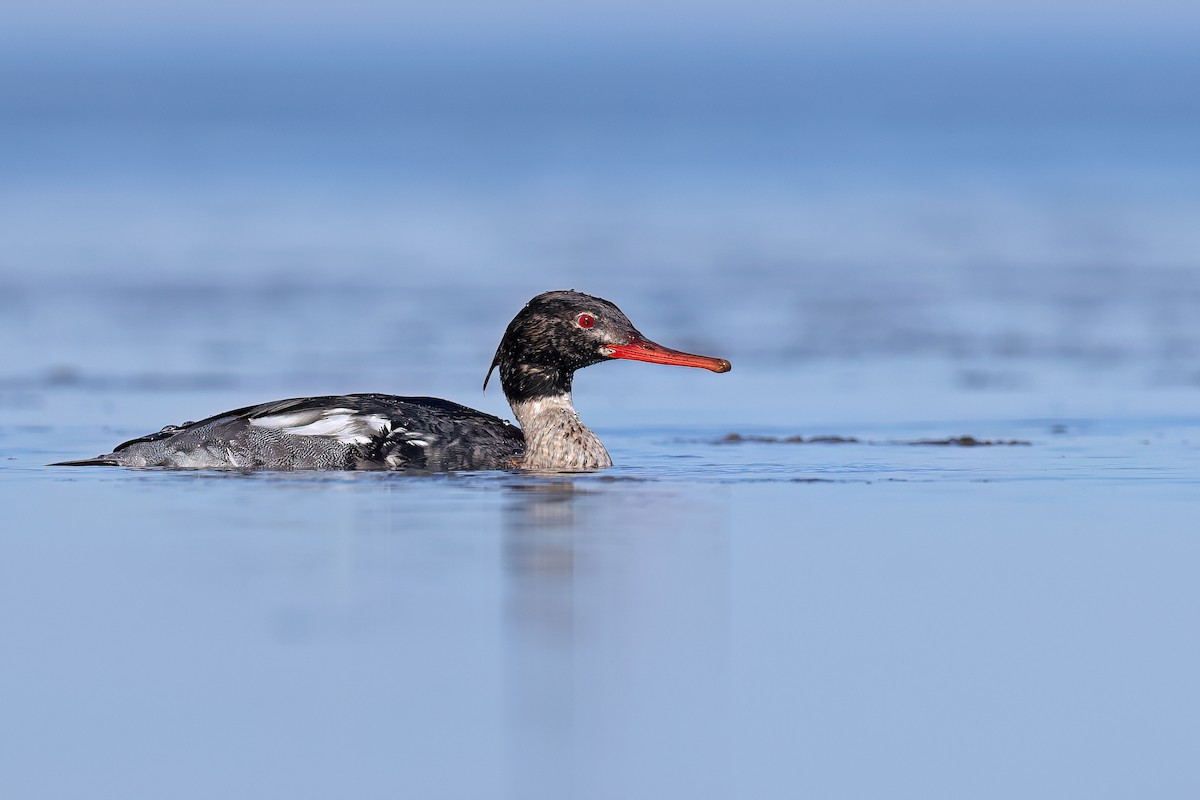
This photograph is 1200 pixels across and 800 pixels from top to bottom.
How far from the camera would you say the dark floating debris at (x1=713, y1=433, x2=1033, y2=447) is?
35.7 feet

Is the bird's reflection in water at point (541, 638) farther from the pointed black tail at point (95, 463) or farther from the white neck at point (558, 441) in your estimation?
the pointed black tail at point (95, 463)

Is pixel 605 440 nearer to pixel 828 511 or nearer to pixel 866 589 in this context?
pixel 828 511

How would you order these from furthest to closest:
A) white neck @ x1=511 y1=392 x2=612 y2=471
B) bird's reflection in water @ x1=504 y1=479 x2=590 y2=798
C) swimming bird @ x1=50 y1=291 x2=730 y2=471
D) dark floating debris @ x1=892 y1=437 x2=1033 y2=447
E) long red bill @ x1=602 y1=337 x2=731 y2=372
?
dark floating debris @ x1=892 y1=437 x2=1033 y2=447
long red bill @ x1=602 y1=337 x2=731 y2=372
white neck @ x1=511 y1=392 x2=612 y2=471
swimming bird @ x1=50 y1=291 x2=730 y2=471
bird's reflection in water @ x1=504 y1=479 x2=590 y2=798

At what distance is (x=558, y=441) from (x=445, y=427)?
1.88ft

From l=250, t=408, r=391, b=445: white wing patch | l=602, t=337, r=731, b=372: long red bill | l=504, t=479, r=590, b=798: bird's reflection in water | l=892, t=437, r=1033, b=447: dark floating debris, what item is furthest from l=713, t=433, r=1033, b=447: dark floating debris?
l=504, t=479, r=590, b=798: bird's reflection in water

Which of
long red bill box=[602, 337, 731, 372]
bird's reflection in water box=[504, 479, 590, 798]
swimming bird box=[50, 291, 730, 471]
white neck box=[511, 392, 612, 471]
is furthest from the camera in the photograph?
long red bill box=[602, 337, 731, 372]

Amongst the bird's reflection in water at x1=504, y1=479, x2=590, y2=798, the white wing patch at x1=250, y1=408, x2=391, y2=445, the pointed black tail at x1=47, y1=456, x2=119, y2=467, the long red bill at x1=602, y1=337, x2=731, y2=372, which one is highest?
the long red bill at x1=602, y1=337, x2=731, y2=372

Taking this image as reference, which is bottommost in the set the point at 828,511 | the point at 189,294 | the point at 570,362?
the point at 828,511

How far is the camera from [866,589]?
21.8 feet

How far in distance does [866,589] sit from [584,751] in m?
1.97

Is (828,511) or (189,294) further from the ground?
(189,294)

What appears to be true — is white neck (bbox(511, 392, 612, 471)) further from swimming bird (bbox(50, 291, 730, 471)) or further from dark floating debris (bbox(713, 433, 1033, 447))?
dark floating debris (bbox(713, 433, 1033, 447))

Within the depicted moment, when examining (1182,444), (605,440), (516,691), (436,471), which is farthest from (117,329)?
(516,691)

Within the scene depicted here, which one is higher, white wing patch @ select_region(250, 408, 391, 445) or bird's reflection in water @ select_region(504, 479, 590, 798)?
white wing patch @ select_region(250, 408, 391, 445)
